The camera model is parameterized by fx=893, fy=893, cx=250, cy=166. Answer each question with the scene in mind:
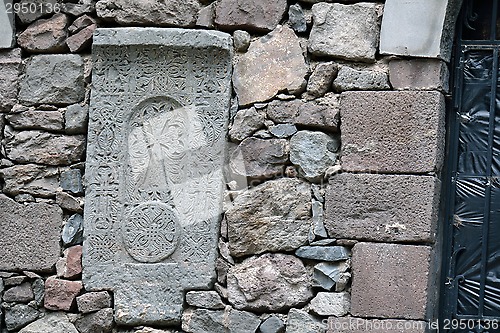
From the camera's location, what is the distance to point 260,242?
4.10 meters

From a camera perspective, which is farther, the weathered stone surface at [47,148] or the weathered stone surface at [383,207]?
the weathered stone surface at [47,148]

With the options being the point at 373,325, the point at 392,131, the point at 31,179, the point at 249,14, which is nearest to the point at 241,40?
the point at 249,14

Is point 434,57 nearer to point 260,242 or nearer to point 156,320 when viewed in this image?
point 260,242

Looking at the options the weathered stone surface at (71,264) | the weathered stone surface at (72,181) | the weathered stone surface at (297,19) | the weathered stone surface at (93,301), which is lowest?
the weathered stone surface at (93,301)

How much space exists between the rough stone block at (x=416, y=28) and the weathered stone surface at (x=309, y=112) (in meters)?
0.34

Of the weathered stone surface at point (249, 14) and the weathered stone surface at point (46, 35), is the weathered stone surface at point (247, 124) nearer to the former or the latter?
the weathered stone surface at point (249, 14)

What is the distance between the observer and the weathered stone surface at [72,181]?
428cm

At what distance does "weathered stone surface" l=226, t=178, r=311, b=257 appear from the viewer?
161 inches

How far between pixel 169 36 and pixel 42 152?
A: 0.83m

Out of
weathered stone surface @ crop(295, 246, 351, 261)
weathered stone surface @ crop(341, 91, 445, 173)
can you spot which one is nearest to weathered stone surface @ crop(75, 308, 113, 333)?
weathered stone surface @ crop(295, 246, 351, 261)

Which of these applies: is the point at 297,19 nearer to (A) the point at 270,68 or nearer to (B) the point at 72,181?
(A) the point at 270,68

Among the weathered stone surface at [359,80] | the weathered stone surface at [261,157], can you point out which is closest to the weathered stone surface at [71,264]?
the weathered stone surface at [261,157]

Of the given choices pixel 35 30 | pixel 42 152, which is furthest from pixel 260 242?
pixel 35 30

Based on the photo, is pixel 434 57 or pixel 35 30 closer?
pixel 434 57
